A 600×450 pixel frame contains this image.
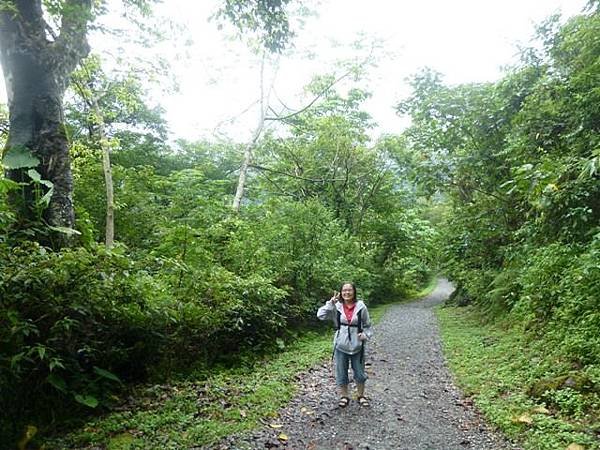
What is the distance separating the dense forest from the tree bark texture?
3 cm

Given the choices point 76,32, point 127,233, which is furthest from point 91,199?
point 76,32

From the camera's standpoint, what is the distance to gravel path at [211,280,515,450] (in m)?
4.98

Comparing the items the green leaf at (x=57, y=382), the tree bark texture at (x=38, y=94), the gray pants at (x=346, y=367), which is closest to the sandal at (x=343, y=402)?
the gray pants at (x=346, y=367)

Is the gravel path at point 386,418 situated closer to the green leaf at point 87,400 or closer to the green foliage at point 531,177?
the green leaf at point 87,400

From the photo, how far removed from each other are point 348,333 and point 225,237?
529 centimetres

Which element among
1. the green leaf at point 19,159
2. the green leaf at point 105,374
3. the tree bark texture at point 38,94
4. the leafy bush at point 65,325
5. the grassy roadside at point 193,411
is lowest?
the grassy roadside at point 193,411

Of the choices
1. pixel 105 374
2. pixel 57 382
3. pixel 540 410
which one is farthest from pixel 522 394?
pixel 57 382

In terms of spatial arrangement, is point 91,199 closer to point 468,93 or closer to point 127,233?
point 127,233

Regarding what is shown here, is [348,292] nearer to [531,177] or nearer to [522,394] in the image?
[522,394]

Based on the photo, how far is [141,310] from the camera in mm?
5688

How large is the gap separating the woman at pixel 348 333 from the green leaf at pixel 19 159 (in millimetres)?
4762

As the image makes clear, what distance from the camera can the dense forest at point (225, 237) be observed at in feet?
15.9

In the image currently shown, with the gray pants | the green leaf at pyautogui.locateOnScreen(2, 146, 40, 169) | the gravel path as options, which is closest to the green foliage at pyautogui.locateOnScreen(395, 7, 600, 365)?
the gravel path

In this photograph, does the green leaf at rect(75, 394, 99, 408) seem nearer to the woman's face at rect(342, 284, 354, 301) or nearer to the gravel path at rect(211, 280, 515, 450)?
the gravel path at rect(211, 280, 515, 450)
